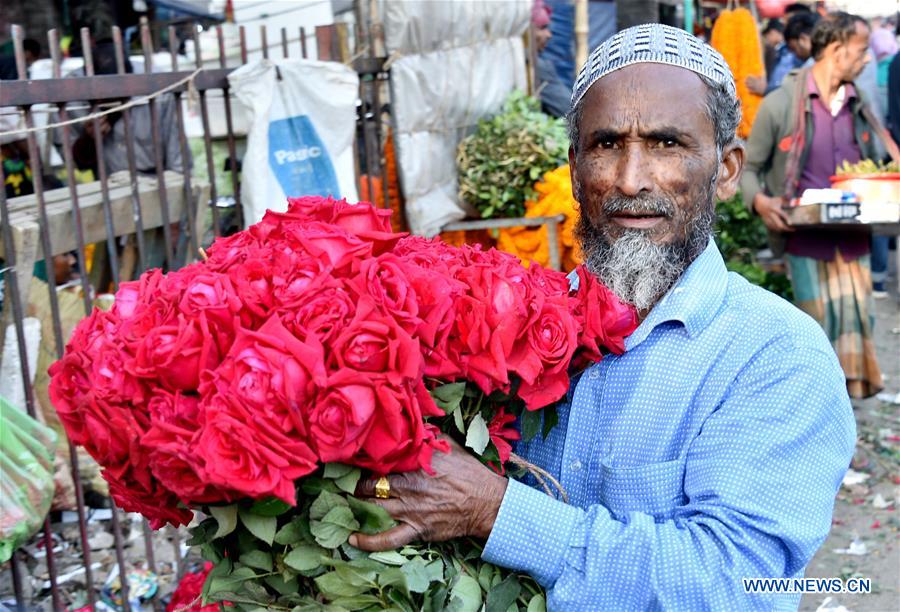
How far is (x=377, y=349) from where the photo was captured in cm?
155

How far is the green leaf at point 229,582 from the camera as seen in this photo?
1.74 m

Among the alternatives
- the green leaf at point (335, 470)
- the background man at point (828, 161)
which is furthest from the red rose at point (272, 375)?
the background man at point (828, 161)

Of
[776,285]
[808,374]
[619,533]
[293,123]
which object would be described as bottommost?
[776,285]

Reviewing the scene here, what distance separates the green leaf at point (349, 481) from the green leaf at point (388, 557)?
14cm

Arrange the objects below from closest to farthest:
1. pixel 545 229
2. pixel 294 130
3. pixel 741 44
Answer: pixel 294 130 < pixel 545 229 < pixel 741 44

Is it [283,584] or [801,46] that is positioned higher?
[801,46]

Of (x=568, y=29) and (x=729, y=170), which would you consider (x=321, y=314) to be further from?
(x=568, y=29)

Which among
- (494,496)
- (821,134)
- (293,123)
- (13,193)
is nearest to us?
(494,496)

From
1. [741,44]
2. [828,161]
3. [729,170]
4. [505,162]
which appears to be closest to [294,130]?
[505,162]

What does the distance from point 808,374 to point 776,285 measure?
24.4ft

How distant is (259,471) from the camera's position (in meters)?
1.48

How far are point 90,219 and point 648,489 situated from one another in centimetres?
305

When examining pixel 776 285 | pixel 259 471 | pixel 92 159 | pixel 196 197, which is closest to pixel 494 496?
pixel 259 471

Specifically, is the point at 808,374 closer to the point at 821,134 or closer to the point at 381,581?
the point at 381,581
